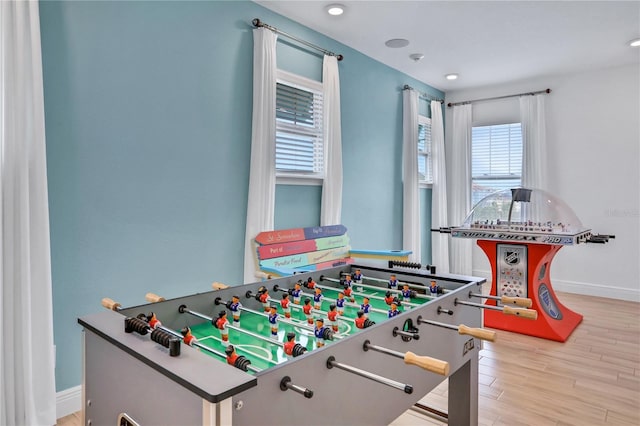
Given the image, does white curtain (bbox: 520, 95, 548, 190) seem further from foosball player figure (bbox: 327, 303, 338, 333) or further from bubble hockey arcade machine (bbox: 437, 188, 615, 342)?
foosball player figure (bbox: 327, 303, 338, 333)

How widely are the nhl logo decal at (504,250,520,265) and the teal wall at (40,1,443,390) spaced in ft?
6.17

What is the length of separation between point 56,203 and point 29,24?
2.79 feet

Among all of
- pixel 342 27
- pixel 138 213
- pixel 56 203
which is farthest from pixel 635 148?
pixel 56 203

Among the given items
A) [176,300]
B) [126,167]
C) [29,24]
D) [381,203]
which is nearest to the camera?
[176,300]

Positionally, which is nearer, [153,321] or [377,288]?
[153,321]

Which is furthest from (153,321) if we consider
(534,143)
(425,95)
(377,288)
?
(534,143)

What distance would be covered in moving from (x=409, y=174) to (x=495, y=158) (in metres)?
1.52

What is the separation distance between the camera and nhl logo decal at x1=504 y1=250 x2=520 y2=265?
11.2 feet

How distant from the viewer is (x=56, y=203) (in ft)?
6.67

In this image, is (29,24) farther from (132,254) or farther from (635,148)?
(635,148)

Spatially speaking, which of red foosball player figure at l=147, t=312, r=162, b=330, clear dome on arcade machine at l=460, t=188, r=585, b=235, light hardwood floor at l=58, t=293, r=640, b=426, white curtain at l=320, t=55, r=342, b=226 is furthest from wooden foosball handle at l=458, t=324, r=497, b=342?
clear dome on arcade machine at l=460, t=188, r=585, b=235

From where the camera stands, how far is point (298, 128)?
3354 mm

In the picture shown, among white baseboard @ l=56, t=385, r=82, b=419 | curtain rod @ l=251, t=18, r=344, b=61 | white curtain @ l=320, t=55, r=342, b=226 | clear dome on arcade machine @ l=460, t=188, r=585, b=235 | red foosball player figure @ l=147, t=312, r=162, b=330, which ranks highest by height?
curtain rod @ l=251, t=18, r=344, b=61

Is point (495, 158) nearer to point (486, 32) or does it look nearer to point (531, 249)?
point (486, 32)
